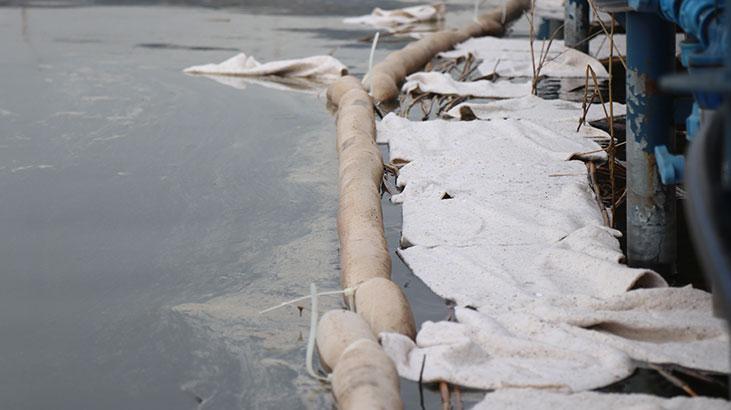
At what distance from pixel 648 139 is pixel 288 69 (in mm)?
5587

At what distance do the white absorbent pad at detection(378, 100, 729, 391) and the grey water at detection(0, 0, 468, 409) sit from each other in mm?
192

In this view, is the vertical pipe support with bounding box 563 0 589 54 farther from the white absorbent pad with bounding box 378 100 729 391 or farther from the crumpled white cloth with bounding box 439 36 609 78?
the white absorbent pad with bounding box 378 100 729 391

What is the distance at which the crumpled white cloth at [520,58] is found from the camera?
9.16m

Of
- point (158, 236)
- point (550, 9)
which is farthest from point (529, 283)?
point (550, 9)

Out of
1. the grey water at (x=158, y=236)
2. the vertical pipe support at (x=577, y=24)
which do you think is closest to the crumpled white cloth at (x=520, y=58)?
the vertical pipe support at (x=577, y=24)

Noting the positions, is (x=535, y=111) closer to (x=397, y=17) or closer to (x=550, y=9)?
(x=397, y=17)

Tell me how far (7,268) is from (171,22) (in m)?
9.24

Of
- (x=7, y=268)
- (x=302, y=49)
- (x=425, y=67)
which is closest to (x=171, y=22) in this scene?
(x=302, y=49)

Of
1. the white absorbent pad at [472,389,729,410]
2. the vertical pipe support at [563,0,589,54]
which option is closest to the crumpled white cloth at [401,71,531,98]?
the vertical pipe support at [563,0,589,54]

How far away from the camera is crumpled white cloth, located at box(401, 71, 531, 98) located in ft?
27.1

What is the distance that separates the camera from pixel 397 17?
1349 centimetres

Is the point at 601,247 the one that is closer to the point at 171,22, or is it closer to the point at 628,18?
the point at 628,18

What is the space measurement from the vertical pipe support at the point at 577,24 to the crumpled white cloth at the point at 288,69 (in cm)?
201

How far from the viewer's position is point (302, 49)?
11039 mm
